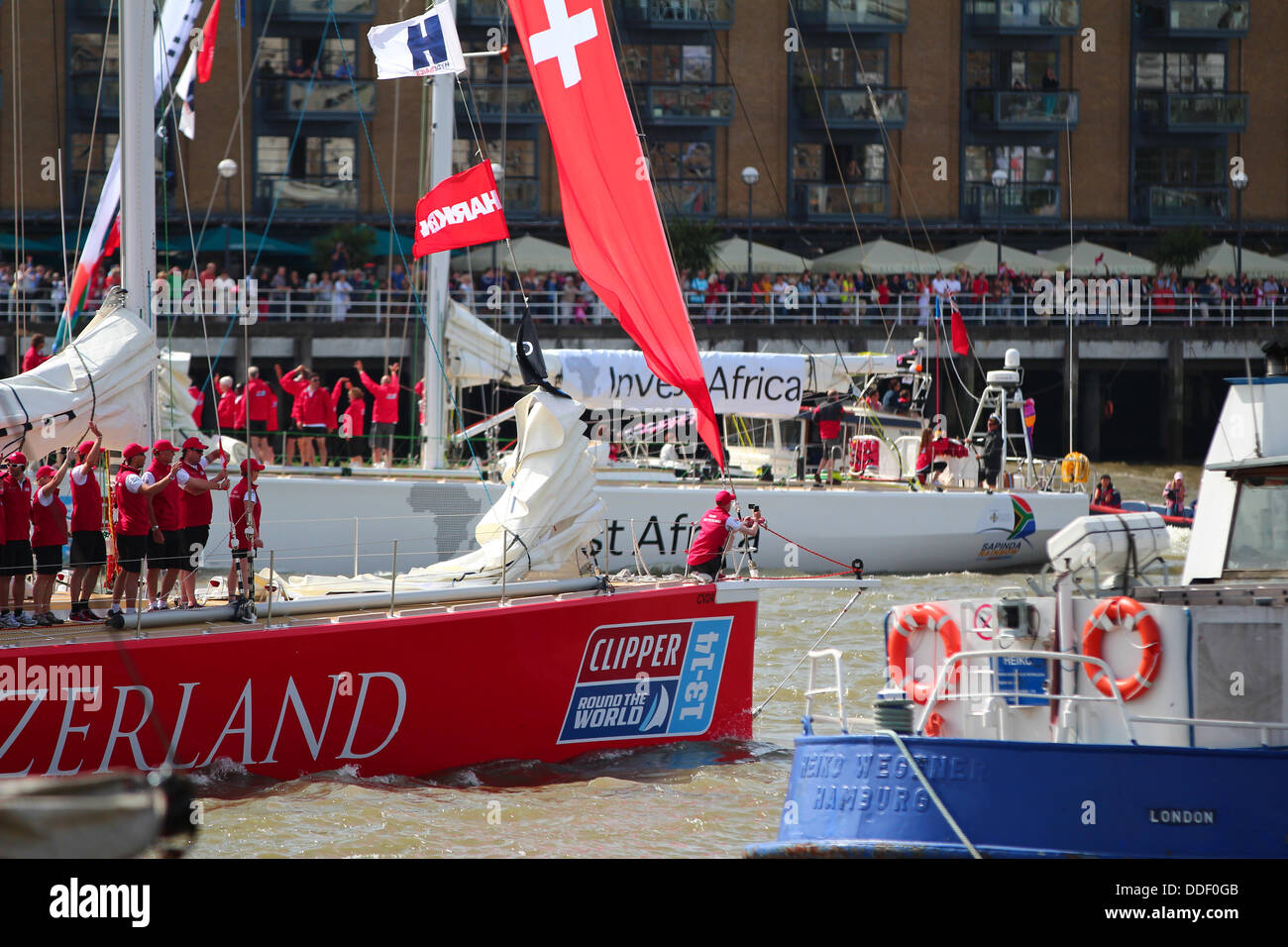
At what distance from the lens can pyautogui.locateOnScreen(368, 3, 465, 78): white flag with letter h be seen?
17.5m

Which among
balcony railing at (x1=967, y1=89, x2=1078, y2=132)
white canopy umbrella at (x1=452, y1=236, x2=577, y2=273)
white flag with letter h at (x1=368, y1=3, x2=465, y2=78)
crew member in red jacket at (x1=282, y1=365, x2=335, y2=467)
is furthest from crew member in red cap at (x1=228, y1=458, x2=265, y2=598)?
balcony railing at (x1=967, y1=89, x2=1078, y2=132)

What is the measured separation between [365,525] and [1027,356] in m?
21.4

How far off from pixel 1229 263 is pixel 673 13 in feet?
56.2

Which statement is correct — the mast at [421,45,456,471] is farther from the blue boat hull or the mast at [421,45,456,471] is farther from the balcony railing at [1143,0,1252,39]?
the balcony railing at [1143,0,1252,39]

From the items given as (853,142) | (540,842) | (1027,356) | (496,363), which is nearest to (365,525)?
(496,363)

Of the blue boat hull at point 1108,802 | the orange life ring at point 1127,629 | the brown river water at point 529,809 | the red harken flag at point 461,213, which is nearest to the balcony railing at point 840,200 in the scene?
the red harken flag at point 461,213

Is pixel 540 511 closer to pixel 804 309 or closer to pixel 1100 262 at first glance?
pixel 804 309

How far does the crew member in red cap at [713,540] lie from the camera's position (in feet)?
40.9

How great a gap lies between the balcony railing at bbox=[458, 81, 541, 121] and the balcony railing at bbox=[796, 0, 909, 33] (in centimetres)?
834

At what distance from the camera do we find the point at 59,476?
10.8 metres

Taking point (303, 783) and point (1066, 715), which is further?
point (303, 783)

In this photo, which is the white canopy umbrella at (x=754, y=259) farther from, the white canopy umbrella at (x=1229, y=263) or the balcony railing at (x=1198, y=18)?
the balcony railing at (x=1198, y=18)

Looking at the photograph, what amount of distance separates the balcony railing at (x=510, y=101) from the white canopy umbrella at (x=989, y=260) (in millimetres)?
12125
